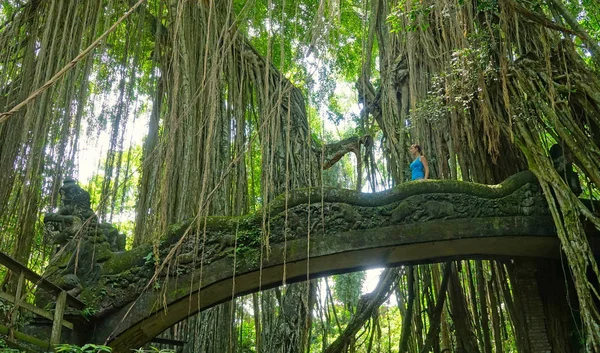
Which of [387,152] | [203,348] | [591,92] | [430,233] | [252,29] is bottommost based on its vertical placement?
[203,348]

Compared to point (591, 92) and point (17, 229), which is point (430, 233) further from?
point (17, 229)

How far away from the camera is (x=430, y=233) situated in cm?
415

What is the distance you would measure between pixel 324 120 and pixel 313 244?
937mm

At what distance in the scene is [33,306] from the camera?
3199mm

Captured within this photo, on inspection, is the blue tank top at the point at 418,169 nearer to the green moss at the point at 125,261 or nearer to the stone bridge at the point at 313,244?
the stone bridge at the point at 313,244

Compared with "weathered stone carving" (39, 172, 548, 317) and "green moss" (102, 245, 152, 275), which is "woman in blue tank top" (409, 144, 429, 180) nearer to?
"weathered stone carving" (39, 172, 548, 317)

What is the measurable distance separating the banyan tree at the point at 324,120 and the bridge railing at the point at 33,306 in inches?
22.2

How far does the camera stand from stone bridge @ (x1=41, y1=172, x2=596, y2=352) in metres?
3.83

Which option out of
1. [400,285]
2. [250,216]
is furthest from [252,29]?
[250,216]

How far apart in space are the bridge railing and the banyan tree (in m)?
0.56

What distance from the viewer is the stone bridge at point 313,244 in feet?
12.6

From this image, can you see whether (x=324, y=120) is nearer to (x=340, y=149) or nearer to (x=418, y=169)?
(x=418, y=169)

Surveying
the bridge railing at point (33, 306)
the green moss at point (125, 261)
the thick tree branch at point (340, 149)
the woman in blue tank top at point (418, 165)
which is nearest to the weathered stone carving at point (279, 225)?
the green moss at point (125, 261)

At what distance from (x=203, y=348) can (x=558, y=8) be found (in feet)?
11.7
